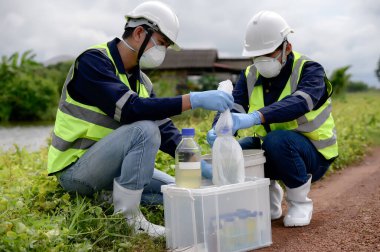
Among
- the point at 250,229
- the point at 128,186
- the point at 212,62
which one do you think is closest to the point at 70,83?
the point at 128,186

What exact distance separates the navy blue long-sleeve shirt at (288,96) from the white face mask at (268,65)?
0.09m

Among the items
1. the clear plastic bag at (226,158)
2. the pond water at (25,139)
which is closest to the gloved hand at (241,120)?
the clear plastic bag at (226,158)

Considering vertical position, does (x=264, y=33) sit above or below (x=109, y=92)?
above

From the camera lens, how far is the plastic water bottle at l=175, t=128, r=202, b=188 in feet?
10.1

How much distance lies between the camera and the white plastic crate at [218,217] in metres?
2.95

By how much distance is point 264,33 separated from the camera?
376 centimetres

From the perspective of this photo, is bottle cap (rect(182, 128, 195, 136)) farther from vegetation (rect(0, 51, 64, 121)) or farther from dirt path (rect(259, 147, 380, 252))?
vegetation (rect(0, 51, 64, 121))

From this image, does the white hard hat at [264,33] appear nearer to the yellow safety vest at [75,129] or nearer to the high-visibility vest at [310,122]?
the high-visibility vest at [310,122]

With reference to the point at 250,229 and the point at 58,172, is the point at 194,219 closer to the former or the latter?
the point at 250,229

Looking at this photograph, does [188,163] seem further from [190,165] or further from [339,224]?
[339,224]

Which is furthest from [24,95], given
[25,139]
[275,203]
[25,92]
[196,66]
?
[275,203]

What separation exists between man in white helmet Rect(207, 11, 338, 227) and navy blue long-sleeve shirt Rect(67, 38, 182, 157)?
50 cm

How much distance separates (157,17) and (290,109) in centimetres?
110

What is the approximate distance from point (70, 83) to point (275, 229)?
1756 millimetres
